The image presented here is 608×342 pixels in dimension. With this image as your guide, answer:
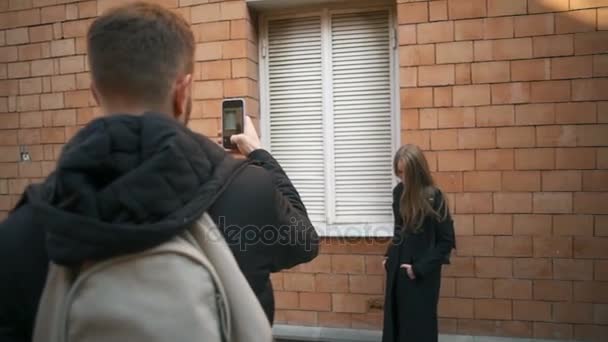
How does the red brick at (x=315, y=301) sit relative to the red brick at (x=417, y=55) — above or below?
below

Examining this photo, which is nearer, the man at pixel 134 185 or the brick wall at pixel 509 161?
the man at pixel 134 185

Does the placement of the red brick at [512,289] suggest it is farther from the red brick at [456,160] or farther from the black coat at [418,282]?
the red brick at [456,160]

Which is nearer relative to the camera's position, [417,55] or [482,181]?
[482,181]

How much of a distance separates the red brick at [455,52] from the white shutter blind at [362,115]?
0.56 meters

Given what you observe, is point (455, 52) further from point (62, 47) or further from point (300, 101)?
point (62, 47)

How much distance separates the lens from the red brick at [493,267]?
13.9 ft

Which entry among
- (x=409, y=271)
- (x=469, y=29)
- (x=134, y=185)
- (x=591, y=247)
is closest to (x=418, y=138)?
(x=469, y=29)

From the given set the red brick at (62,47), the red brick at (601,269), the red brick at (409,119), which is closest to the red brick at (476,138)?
the red brick at (409,119)

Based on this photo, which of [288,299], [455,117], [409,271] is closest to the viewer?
[409,271]

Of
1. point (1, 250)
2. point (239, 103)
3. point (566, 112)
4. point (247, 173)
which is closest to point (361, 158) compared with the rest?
point (566, 112)

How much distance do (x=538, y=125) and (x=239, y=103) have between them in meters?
3.00

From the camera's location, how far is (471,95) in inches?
Result: 168

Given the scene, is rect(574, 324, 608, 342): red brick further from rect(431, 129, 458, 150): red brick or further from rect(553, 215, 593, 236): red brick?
rect(431, 129, 458, 150): red brick

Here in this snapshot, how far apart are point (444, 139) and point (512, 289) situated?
1390 mm
